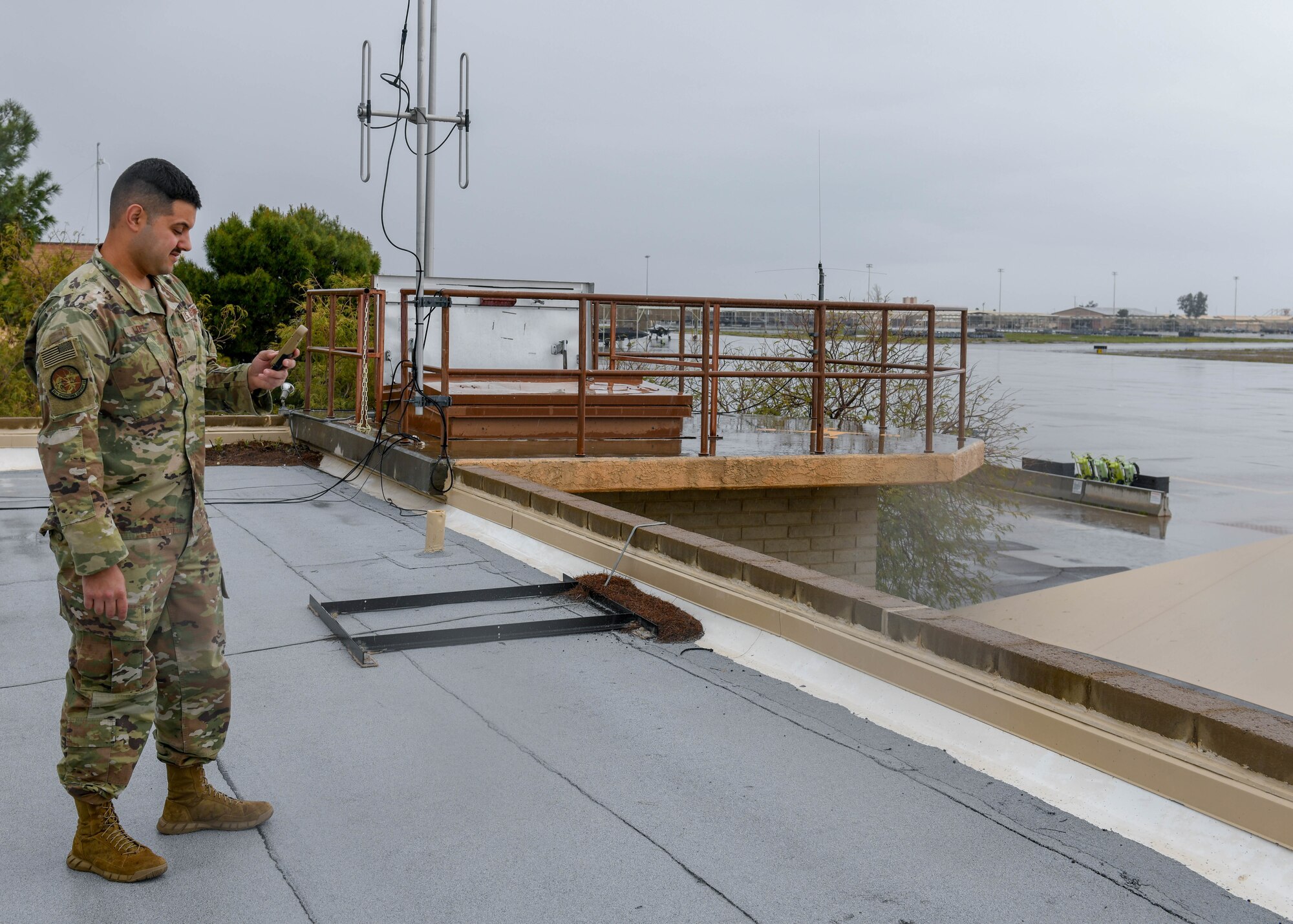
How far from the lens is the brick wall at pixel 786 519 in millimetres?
10383

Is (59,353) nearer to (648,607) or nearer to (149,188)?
(149,188)

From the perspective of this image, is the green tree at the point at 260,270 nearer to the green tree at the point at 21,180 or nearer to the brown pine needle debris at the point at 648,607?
the green tree at the point at 21,180

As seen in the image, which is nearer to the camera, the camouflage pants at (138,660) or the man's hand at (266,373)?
A: the camouflage pants at (138,660)

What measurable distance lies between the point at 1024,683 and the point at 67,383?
2933mm

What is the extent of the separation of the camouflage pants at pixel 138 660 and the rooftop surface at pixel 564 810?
0.33 metres

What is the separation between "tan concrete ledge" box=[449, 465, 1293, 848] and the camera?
10.3ft

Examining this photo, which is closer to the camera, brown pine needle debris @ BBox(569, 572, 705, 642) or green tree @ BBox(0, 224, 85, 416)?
brown pine needle debris @ BBox(569, 572, 705, 642)

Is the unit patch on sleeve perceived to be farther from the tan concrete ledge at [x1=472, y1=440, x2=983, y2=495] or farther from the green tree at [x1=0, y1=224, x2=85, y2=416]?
the green tree at [x1=0, y1=224, x2=85, y2=416]

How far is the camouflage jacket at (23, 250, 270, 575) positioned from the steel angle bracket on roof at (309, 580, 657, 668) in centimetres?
194

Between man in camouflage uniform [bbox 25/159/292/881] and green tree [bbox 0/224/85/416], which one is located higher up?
green tree [bbox 0/224/85/416]

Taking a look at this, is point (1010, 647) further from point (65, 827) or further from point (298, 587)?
point (298, 587)

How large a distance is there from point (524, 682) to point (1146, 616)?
16.2 meters

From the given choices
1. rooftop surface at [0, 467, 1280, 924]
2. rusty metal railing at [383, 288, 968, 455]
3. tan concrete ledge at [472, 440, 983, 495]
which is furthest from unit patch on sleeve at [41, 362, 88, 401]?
tan concrete ledge at [472, 440, 983, 495]

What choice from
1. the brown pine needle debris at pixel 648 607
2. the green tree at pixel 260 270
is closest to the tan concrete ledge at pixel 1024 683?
the brown pine needle debris at pixel 648 607
